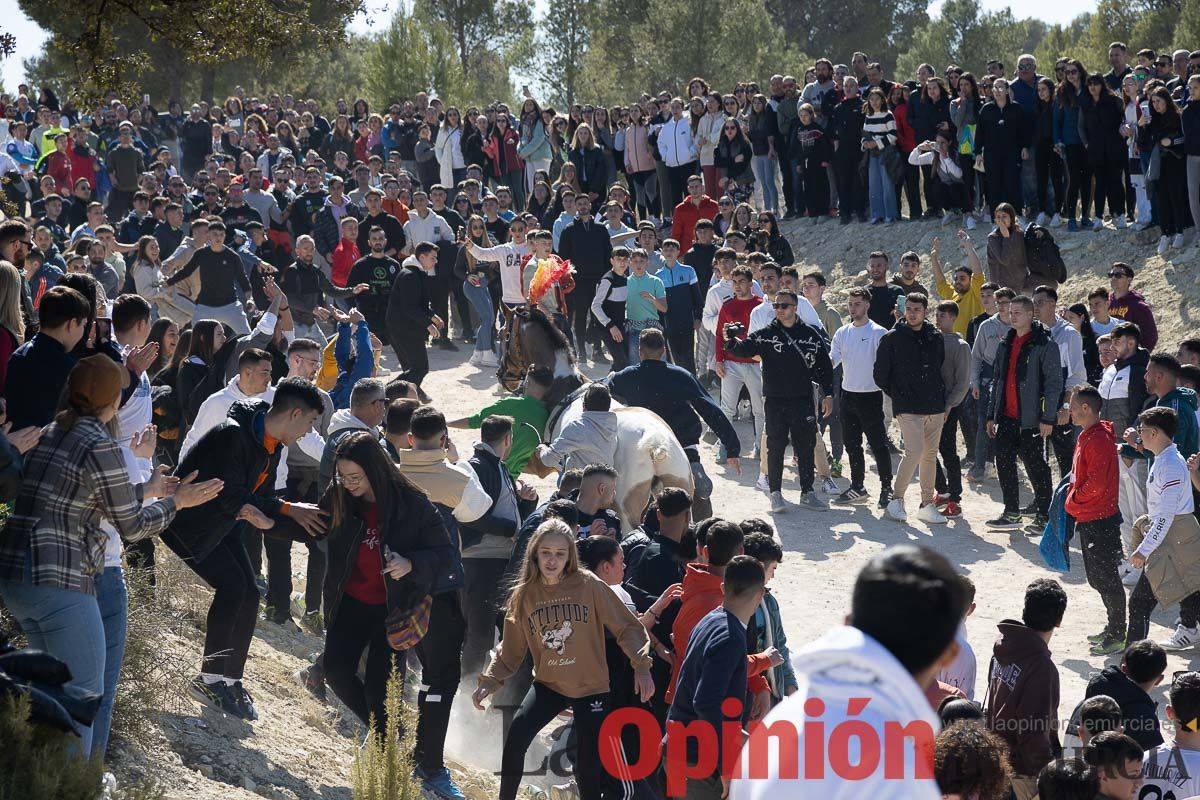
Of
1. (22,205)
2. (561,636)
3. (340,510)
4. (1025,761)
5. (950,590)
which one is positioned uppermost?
(22,205)

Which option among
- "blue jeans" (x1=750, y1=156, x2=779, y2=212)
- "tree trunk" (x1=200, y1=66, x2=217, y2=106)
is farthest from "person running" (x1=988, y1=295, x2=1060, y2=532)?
"tree trunk" (x1=200, y1=66, x2=217, y2=106)

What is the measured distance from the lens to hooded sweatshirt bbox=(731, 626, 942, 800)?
101 inches

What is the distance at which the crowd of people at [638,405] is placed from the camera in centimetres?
534

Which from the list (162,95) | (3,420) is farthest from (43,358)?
(162,95)

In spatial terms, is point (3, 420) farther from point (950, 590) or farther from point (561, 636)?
point (950, 590)

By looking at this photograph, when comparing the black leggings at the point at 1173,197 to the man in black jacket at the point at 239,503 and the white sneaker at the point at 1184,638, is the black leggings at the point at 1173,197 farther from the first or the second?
the man in black jacket at the point at 239,503

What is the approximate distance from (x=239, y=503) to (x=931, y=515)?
7.97 metres

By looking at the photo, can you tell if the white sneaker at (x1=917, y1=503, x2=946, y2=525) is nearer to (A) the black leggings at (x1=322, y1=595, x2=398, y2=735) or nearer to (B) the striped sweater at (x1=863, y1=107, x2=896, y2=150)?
(A) the black leggings at (x1=322, y1=595, x2=398, y2=735)

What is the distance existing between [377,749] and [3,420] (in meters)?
2.25

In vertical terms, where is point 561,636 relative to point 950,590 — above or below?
below

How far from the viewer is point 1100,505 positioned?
9.81m

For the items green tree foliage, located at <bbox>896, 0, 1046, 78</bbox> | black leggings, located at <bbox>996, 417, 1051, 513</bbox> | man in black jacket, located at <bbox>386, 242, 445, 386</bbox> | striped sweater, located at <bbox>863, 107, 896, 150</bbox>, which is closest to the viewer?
black leggings, located at <bbox>996, 417, 1051, 513</bbox>

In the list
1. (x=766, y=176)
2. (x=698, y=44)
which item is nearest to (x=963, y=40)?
(x=698, y=44)

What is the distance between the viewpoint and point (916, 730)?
264 centimetres
